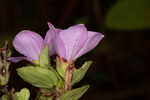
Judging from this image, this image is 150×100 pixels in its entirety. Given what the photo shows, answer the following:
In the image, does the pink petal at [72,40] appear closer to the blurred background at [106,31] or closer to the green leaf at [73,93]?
the green leaf at [73,93]

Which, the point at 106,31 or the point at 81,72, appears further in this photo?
the point at 106,31

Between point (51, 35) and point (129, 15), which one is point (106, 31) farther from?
point (51, 35)

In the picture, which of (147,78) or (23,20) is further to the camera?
(23,20)

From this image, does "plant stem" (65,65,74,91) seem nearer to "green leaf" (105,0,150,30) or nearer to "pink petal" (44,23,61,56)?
"pink petal" (44,23,61,56)

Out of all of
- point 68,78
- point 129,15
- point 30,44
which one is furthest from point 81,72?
point 129,15

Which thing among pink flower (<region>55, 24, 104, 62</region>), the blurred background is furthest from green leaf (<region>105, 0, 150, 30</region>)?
pink flower (<region>55, 24, 104, 62</region>)

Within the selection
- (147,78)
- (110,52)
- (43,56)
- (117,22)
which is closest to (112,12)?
(117,22)

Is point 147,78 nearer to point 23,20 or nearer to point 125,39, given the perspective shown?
point 125,39
